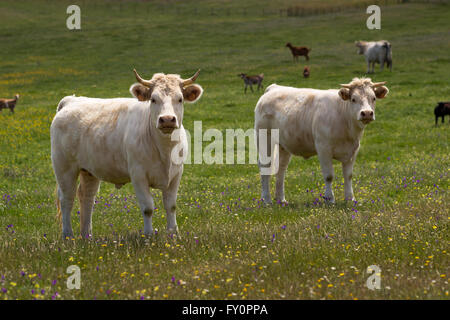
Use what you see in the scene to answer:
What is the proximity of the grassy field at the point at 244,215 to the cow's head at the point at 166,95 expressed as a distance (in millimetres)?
1604

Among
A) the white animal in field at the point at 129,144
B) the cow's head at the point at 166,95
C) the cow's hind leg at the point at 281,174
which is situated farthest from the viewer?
the cow's hind leg at the point at 281,174

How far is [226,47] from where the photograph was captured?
5619 centimetres

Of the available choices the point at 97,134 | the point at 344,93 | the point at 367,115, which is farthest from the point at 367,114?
the point at 97,134

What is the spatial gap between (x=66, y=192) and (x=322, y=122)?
209 inches

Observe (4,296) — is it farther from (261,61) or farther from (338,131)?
(261,61)

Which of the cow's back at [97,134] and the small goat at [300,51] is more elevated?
the small goat at [300,51]

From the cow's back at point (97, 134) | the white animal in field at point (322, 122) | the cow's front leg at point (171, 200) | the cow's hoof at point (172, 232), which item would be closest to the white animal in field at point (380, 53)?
the white animal in field at point (322, 122)

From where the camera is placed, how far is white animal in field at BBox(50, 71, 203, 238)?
26.8 feet

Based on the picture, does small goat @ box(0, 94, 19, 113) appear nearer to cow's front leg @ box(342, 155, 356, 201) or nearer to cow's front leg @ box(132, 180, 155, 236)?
cow's front leg @ box(342, 155, 356, 201)

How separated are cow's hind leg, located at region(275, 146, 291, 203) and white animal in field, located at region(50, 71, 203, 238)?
4311mm

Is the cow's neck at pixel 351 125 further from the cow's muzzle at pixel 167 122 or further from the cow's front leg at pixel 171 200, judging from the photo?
the cow's muzzle at pixel 167 122

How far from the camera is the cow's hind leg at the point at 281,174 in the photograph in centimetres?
1257

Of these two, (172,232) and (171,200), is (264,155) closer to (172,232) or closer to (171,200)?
(171,200)
